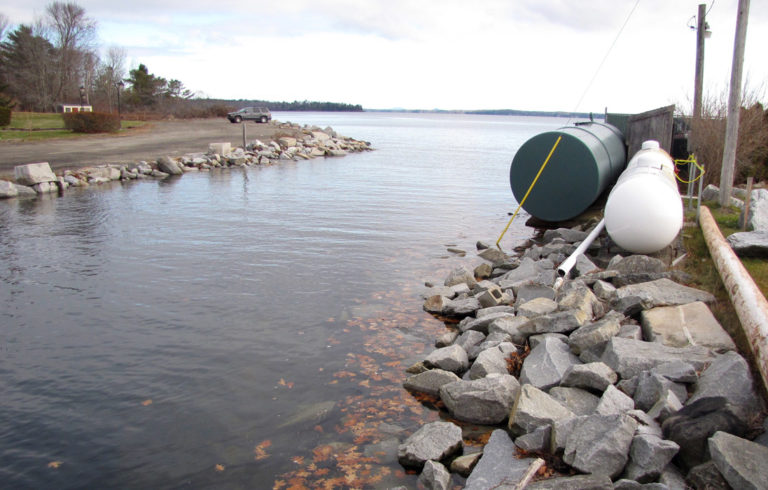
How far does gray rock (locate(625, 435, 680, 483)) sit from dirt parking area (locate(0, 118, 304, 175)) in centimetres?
2622

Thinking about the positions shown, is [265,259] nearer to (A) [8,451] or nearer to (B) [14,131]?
(A) [8,451]

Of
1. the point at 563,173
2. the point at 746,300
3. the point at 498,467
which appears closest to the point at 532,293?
the point at 746,300

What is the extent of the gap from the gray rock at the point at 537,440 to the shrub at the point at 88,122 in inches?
1644

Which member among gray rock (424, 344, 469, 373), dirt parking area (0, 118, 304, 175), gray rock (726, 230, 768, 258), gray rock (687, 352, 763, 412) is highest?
dirt parking area (0, 118, 304, 175)

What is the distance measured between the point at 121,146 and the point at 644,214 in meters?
31.6

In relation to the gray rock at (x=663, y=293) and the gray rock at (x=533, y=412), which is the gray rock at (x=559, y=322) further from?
the gray rock at (x=533, y=412)

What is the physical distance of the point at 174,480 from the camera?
17.5 ft

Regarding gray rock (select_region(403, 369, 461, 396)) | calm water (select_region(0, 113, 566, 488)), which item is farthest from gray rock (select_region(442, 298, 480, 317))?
gray rock (select_region(403, 369, 461, 396))

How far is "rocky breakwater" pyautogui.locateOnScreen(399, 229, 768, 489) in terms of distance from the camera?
470 cm

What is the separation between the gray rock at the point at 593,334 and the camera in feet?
22.9

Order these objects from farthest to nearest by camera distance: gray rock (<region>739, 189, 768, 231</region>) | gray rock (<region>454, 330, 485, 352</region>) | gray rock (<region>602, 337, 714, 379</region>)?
gray rock (<region>739, 189, 768, 231</region>) → gray rock (<region>454, 330, 485, 352</region>) → gray rock (<region>602, 337, 714, 379</region>)

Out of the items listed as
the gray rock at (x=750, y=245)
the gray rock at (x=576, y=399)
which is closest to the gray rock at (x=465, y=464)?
the gray rock at (x=576, y=399)

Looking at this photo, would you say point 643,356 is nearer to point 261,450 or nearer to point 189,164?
point 261,450

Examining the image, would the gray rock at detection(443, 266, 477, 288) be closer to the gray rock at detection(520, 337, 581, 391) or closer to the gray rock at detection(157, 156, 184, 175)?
the gray rock at detection(520, 337, 581, 391)
